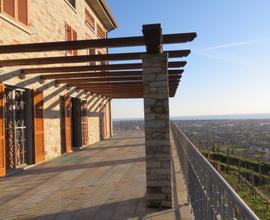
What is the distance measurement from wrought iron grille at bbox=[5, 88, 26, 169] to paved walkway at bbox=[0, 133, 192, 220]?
0.52 m

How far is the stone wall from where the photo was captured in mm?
8992

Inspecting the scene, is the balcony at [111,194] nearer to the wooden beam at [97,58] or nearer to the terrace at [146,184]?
the terrace at [146,184]

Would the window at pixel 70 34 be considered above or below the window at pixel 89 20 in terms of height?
below

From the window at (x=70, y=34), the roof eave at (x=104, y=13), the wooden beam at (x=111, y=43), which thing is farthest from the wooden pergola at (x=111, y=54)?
the roof eave at (x=104, y=13)

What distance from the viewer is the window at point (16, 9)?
28.8 feet

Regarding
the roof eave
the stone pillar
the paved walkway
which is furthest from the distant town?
the stone pillar

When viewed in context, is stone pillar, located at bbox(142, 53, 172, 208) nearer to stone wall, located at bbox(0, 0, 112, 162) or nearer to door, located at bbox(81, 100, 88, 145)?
stone wall, located at bbox(0, 0, 112, 162)

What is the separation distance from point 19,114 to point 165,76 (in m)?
5.86

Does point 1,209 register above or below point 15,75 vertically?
below

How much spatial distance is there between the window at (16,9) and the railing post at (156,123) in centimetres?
→ 473

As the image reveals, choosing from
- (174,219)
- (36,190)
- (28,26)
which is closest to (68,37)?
(28,26)

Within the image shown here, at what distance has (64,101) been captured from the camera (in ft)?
44.9

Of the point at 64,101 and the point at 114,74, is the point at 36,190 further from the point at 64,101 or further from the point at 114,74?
the point at 64,101

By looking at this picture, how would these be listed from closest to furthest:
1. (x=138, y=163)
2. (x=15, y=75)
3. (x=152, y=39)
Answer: (x=152, y=39) < (x=15, y=75) < (x=138, y=163)
